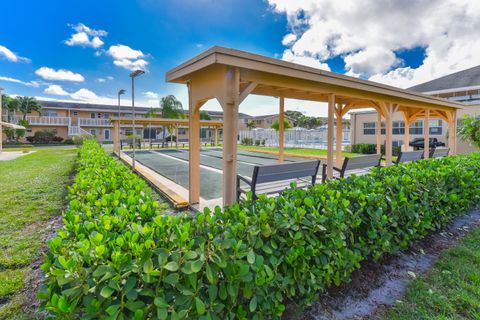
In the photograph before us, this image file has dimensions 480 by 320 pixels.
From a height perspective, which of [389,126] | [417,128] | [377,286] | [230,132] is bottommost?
[377,286]

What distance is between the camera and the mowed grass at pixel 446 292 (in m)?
2.30

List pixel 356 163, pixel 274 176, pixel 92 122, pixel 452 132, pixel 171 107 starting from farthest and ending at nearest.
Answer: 1. pixel 92 122
2. pixel 171 107
3. pixel 452 132
4. pixel 356 163
5. pixel 274 176

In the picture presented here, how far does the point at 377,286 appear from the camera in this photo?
274 cm

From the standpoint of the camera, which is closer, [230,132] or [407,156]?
[230,132]

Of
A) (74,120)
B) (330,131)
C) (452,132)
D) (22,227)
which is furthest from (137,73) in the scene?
(74,120)

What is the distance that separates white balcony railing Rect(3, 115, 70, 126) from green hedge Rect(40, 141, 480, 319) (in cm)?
3980

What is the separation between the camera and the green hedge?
1381mm

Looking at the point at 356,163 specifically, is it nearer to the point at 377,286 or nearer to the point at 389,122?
the point at 389,122

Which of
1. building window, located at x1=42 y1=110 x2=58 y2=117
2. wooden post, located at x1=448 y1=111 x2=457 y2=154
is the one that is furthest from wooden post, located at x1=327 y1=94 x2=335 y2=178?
building window, located at x1=42 y1=110 x2=58 y2=117

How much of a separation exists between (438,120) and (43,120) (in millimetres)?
42390

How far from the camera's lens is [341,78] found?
Result: 5.64m

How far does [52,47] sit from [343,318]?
93.0 feet

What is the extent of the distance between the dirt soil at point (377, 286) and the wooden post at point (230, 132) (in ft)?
6.96

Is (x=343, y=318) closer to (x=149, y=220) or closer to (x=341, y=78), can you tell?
(x=149, y=220)
